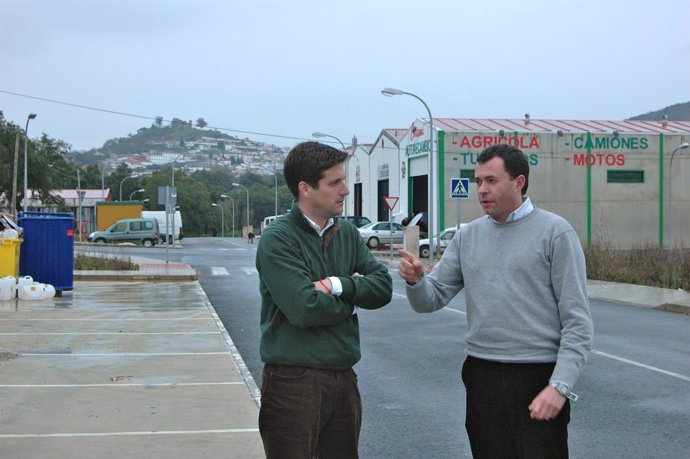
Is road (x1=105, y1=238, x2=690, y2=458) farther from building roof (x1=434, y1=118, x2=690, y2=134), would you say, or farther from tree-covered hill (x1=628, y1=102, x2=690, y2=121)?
tree-covered hill (x1=628, y1=102, x2=690, y2=121)

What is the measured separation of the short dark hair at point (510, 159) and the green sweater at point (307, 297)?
0.70 m

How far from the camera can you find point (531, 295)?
11.5ft

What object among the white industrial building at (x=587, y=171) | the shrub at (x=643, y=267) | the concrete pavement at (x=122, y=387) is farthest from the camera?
the white industrial building at (x=587, y=171)

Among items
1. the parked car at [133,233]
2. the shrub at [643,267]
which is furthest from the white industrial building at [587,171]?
the shrub at [643,267]

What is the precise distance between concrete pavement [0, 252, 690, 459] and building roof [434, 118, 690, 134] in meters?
32.4

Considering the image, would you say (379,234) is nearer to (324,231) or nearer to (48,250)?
(48,250)

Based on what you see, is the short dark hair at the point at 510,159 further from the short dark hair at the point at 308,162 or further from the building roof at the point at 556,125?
the building roof at the point at 556,125

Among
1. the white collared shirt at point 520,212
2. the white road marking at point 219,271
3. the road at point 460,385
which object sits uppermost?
the white collared shirt at point 520,212

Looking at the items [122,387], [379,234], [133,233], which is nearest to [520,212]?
[122,387]

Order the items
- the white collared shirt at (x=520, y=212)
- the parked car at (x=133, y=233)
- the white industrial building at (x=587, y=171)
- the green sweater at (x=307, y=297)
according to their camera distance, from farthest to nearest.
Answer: the parked car at (x=133, y=233) → the white industrial building at (x=587, y=171) → the white collared shirt at (x=520, y=212) → the green sweater at (x=307, y=297)

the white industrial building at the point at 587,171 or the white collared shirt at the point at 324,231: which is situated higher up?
the white industrial building at the point at 587,171

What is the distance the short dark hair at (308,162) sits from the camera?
→ 3508 millimetres

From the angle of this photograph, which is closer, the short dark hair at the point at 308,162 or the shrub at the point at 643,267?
the short dark hair at the point at 308,162

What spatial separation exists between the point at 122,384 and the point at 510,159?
5671 mm
